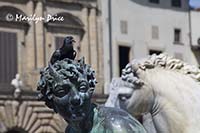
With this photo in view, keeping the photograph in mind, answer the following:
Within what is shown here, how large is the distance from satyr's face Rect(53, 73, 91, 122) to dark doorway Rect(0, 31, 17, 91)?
19.2m

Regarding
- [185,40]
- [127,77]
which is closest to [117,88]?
[127,77]

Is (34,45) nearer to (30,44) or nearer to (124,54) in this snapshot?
(30,44)

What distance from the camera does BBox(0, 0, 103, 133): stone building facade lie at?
2092cm

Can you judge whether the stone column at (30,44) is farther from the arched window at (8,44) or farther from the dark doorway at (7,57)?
the dark doorway at (7,57)

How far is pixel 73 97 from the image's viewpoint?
168 centimetres

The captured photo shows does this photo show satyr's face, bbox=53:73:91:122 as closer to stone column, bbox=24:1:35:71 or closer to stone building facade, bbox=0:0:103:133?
stone building facade, bbox=0:0:103:133

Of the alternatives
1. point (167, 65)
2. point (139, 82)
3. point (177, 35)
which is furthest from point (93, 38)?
point (139, 82)

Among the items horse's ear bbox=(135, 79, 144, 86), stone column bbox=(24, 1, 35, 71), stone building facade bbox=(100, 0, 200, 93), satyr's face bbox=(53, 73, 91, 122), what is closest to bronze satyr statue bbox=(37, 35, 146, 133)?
satyr's face bbox=(53, 73, 91, 122)

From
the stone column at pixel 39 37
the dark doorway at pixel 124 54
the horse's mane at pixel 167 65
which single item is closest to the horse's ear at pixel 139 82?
the horse's mane at pixel 167 65

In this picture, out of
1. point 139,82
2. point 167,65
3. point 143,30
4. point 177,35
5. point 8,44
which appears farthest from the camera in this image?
point 177,35

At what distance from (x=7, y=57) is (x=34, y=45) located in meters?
1.12

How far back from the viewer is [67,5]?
2317 centimetres

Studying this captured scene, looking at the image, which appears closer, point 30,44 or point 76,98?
point 76,98

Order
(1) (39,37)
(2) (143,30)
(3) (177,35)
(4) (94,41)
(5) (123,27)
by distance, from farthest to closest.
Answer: (3) (177,35), (2) (143,30), (5) (123,27), (4) (94,41), (1) (39,37)
